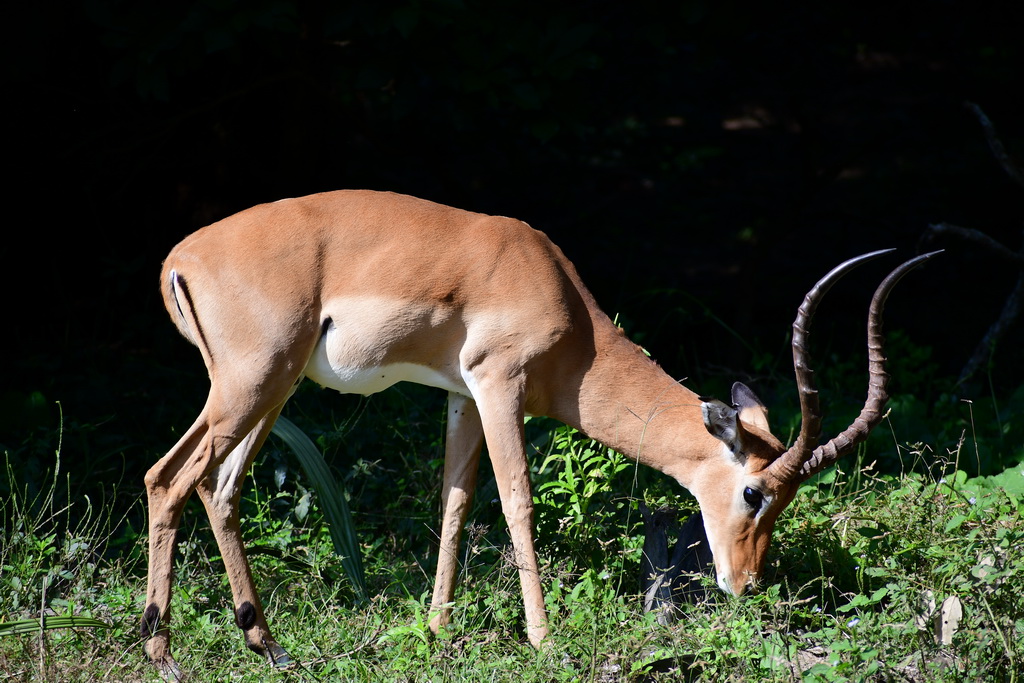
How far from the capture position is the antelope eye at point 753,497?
13.5ft

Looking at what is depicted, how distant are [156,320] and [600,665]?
4.96 meters

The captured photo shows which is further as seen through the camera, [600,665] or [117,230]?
[117,230]

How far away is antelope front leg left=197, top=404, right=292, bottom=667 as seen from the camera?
4.19 m

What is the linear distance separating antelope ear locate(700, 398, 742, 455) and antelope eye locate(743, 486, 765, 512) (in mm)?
157

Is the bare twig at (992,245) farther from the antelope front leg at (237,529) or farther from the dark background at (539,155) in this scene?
the antelope front leg at (237,529)

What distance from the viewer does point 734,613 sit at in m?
3.72

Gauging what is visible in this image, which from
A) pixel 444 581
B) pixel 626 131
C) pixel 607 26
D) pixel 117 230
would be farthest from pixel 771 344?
pixel 117 230

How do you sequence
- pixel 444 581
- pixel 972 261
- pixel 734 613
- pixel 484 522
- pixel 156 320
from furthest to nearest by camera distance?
1. pixel 972 261
2. pixel 156 320
3. pixel 484 522
4. pixel 444 581
5. pixel 734 613

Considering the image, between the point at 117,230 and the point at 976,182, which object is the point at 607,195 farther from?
the point at 117,230

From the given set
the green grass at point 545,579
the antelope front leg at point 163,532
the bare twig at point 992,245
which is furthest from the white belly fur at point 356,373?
the bare twig at point 992,245

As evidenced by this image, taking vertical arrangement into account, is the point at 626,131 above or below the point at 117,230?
below

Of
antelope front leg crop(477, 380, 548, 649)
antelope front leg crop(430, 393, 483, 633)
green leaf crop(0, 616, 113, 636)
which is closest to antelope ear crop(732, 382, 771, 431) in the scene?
antelope front leg crop(477, 380, 548, 649)

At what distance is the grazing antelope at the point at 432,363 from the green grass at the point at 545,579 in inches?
7.7

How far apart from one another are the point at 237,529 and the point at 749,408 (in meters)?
2.24
